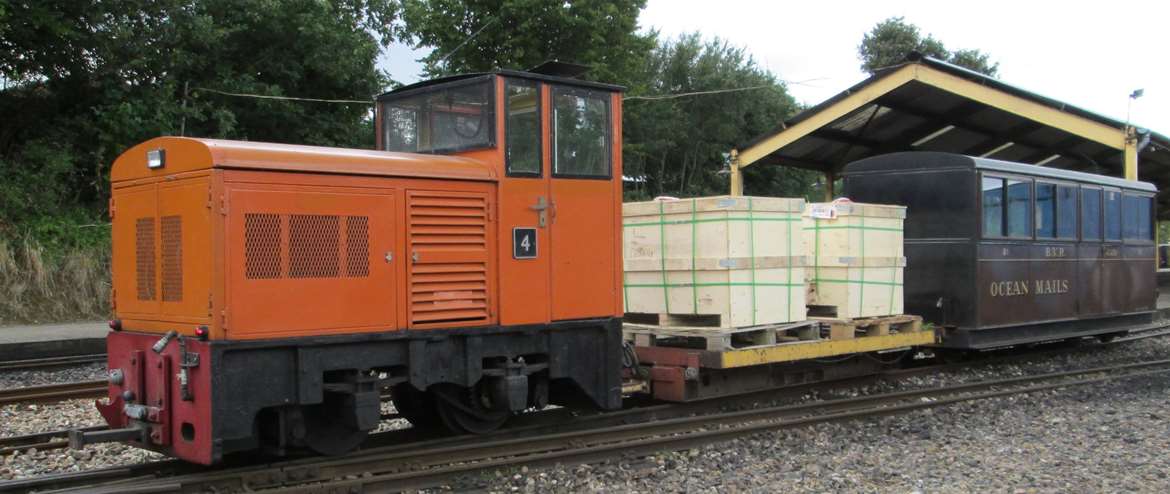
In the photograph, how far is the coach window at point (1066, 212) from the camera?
470 inches

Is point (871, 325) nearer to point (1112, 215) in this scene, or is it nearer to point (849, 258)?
point (849, 258)

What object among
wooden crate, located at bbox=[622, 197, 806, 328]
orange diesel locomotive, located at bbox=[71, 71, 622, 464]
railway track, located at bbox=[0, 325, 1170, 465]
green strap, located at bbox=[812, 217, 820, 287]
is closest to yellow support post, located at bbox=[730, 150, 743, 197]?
railway track, located at bbox=[0, 325, 1170, 465]

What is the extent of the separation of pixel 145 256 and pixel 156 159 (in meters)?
0.70

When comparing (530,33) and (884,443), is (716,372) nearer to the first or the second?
(884,443)

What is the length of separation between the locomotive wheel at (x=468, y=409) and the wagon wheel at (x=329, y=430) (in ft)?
2.34

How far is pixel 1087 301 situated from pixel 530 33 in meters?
15.1

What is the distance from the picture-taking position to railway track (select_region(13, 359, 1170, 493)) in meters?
5.65

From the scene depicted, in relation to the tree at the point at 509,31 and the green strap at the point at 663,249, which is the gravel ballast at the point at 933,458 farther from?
the tree at the point at 509,31

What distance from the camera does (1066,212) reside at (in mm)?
12078

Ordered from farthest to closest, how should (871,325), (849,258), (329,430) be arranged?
(871,325) → (849,258) → (329,430)

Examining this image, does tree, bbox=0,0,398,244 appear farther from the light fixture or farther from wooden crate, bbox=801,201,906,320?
wooden crate, bbox=801,201,906,320

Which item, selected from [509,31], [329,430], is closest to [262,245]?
[329,430]

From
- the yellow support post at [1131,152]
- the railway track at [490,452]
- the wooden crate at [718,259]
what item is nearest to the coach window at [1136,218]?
the yellow support post at [1131,152]

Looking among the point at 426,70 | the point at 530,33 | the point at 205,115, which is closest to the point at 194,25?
the point at 205,115
